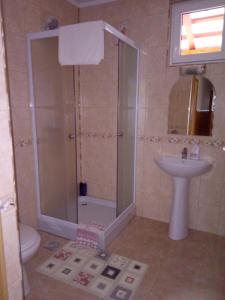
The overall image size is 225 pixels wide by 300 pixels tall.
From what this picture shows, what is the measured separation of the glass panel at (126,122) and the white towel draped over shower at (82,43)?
0.50m

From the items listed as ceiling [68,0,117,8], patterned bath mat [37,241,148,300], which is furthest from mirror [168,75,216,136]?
patterned bath mat [37,241,148,300]

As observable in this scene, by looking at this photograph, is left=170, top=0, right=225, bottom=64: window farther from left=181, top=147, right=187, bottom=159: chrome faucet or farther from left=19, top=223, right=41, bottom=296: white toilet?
left=19, top=223, right=41, bottom=296: white toilet

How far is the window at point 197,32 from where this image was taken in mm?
2238

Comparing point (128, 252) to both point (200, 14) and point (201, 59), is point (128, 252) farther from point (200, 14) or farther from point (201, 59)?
point (200, 14)

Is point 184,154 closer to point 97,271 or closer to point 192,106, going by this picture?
point 192,106

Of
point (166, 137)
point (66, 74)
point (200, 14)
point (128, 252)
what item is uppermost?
point (200, 14)

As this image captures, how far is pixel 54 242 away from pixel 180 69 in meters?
2.24

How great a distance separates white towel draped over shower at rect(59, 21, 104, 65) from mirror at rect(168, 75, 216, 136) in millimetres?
990

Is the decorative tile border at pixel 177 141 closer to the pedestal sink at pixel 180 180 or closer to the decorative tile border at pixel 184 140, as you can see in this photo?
the decorative tile border at pixel 184 140

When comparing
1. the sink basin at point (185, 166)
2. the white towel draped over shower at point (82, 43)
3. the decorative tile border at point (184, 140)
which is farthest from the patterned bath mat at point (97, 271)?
the white towel draped over shower at point (82, 43)

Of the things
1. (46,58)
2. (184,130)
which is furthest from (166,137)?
(46,58)

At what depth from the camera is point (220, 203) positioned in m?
2.48

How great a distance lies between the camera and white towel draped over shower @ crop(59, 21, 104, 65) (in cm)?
193

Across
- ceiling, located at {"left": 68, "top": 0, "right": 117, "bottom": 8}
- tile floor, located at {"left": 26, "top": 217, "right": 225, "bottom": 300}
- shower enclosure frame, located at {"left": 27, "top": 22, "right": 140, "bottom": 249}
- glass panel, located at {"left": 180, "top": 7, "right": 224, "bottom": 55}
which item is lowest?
tile floor, located at {"left": 26, "top": 217, "right": 225, "bottom": 300}
